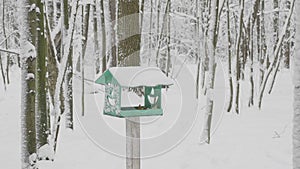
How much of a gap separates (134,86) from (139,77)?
0.11 m

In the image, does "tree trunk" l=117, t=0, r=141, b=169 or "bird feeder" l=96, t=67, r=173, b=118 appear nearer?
"bird feeder" l=96, t=67, r=173, b=118

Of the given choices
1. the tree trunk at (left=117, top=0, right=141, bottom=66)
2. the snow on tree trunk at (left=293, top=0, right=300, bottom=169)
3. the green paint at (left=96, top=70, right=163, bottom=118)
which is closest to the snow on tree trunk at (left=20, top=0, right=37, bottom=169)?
the green paint at (left=96, top=70, right=163, bottom=118)

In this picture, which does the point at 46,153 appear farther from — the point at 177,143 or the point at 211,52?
the point at 211,52

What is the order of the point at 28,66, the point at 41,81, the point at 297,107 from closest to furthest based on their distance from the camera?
the point at 297,107
the point at 28,66
the point at 41,81

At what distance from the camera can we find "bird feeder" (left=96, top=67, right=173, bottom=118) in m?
3.88

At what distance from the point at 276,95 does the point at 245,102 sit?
5.77 ft

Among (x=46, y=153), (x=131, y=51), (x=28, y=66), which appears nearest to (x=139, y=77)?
(x=28, y=66)

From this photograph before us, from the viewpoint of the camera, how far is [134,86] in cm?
385

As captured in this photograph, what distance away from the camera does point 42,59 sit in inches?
182

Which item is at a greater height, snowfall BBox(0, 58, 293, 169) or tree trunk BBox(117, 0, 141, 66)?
tree trunk BBox(117, 0, 141, 66)

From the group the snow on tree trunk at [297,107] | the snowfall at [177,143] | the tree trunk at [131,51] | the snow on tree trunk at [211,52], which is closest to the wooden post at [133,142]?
the tree trunk at [131,51]

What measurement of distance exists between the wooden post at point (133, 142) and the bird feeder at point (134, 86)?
0.19 metres

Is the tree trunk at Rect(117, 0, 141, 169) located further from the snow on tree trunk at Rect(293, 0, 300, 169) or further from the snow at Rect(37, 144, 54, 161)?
the snow on tree trunk at Rect(293, 0, 300, 169)

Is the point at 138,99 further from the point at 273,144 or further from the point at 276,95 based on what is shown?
the point at 276,95
